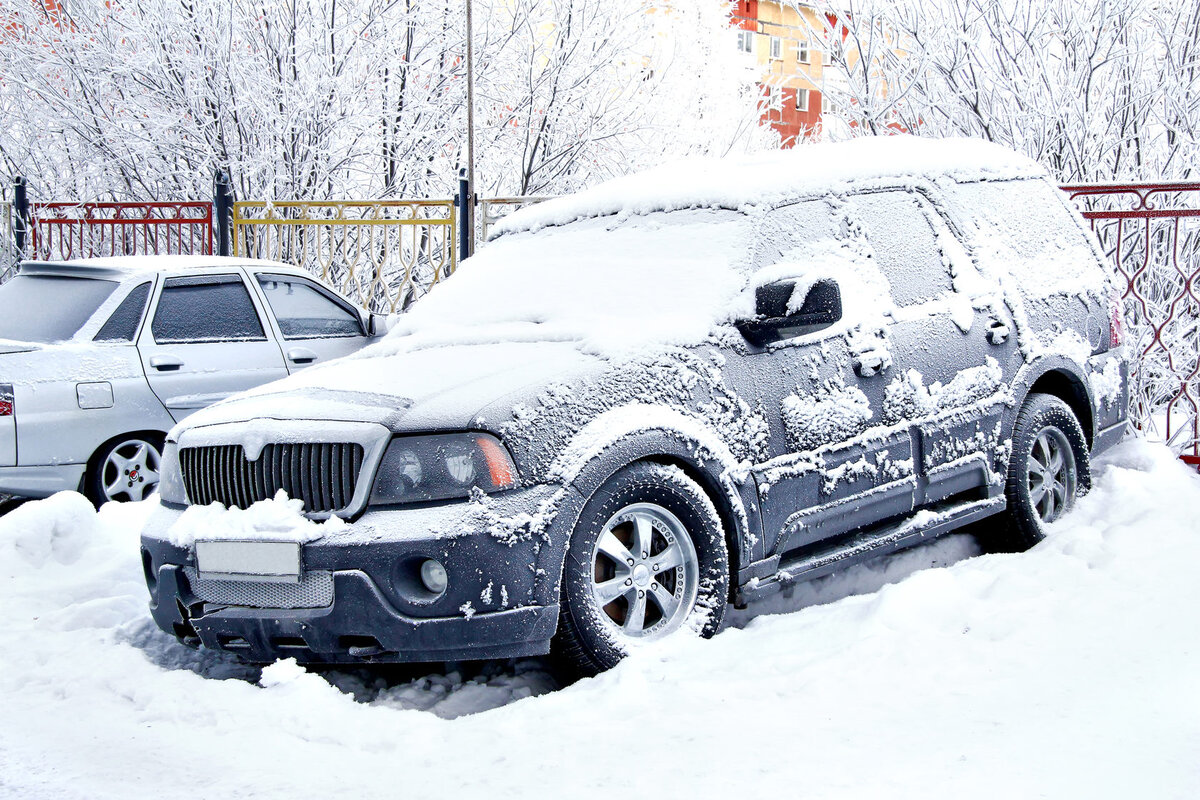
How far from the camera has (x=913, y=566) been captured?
5.20 metres

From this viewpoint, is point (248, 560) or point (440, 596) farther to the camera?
point (248, 560)

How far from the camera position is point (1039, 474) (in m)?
5.49

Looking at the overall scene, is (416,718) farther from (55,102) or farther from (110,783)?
(55,102)

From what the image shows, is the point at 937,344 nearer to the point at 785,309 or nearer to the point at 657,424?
the point at 785,309

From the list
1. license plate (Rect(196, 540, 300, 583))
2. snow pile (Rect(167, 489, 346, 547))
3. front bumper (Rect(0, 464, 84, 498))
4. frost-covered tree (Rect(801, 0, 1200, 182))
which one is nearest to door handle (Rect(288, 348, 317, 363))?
front bumper (Rect(0, 464, 84, 498))

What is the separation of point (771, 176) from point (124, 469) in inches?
160

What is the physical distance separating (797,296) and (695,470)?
28.5 inches

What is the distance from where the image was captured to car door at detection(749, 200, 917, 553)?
4.32 m

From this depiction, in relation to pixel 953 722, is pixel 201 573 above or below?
above

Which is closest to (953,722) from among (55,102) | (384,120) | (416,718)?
(416,718)

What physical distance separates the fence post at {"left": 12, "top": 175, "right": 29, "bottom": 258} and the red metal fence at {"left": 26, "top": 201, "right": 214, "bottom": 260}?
0.08 metres

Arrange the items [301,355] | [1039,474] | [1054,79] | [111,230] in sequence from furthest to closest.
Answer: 1. [111,230]
2. [1054,79]
3. [301,355]
4. [1039,474]

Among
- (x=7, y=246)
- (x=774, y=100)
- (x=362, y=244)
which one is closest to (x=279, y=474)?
(x=362, y=244)

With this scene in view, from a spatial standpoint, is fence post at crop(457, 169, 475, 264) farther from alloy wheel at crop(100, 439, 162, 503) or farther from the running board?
the running board
